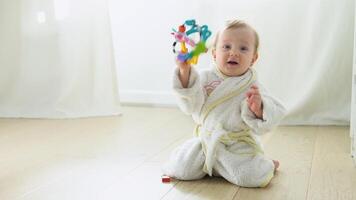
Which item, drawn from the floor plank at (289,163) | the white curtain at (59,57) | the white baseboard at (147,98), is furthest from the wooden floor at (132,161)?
the white baseboard at (147,98)

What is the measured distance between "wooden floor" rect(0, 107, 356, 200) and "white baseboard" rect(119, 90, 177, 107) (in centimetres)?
21

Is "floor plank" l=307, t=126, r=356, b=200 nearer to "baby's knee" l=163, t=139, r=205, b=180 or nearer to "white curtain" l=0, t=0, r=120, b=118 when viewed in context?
"baby's knee" l=163, t=139, r=205, b=180

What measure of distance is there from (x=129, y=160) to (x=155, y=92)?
91cm

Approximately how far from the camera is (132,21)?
2.32m

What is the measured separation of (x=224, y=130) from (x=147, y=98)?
1.12 metres

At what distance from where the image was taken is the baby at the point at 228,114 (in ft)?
4.10

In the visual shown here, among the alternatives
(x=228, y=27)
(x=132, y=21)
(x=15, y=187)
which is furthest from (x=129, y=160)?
(x=132, y=21)

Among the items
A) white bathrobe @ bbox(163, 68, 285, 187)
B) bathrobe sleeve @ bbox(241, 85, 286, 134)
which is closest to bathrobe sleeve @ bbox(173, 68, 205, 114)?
white bathrobe @ bbox(163, 68, 285, 187)

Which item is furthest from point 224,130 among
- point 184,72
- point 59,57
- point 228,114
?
point 59,57

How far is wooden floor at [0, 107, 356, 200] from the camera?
1.20 metres

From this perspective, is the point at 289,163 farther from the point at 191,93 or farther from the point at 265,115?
the point at 191,93

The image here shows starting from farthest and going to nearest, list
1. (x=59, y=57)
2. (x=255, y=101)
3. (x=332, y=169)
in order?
1. (x=59, y=57)
2. (x=332, y=169)
3. (x=255, y=101)

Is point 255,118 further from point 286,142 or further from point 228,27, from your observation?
point 286,142

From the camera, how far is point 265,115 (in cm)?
123
